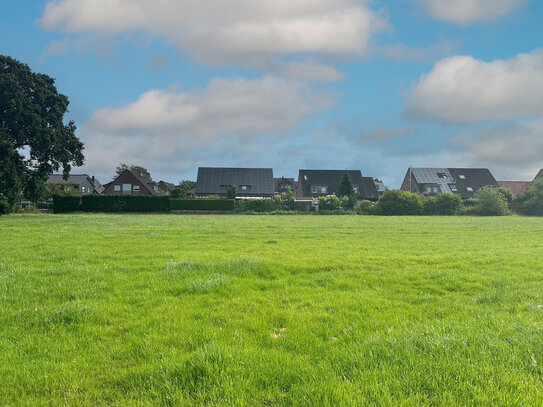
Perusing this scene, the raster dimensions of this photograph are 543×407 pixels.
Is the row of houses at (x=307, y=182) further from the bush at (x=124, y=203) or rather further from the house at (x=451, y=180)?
the bush at (x=124, y=203)

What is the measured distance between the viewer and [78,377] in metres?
3.34

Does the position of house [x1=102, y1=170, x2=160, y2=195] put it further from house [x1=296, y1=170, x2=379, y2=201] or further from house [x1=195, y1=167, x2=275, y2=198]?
house [x1=296, y1=170, x2=379, y2=201]

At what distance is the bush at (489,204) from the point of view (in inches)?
1998

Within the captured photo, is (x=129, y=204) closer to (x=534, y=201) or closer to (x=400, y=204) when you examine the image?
(x=400, y=204)

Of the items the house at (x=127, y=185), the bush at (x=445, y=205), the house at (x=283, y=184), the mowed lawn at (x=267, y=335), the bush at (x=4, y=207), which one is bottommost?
the mowed lawn at (x=267, y=335)

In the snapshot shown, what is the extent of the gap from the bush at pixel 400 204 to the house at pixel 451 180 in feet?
103

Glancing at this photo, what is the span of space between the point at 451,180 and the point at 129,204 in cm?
6864

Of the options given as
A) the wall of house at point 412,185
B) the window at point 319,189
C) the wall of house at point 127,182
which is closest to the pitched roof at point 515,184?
the wall of house at point 412,185

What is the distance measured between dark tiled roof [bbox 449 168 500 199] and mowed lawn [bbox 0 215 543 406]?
A: 79554 mm

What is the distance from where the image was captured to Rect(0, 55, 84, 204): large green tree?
32.0 meters

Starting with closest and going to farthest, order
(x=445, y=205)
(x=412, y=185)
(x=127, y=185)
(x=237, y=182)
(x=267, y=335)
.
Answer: (x=267, y=335)
(x=445, y=205)
(x=127, y=185)
(x=237, y=182)
(x=412, y=185)

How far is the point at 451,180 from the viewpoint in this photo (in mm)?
81062

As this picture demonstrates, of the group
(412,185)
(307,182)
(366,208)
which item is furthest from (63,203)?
(412,185)

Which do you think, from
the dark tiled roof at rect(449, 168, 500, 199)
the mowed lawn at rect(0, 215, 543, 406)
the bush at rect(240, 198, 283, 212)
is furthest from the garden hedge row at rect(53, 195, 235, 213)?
the dark tiled roof at rect(449, 168, 500, 199)
